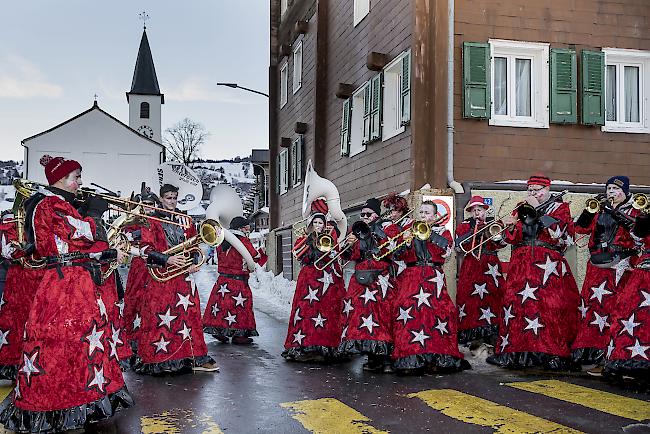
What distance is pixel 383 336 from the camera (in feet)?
28.0

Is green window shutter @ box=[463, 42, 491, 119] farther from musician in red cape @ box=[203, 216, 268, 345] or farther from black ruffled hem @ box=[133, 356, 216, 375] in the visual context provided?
black ruffled hem @ box=[133, 356, 216, 375]

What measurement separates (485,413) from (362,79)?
11.5 metres

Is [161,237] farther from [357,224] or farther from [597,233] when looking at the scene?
[597,233]

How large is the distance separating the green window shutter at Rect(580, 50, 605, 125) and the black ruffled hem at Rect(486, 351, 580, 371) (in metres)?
6.55

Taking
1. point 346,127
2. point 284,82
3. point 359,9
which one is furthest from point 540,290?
point 284,82

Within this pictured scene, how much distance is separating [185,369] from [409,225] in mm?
3010

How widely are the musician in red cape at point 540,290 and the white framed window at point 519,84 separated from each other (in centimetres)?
530

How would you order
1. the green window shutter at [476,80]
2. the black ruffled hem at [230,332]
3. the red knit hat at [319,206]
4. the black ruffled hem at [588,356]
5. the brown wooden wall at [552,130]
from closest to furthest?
the black ruffled hem at [588,356], the red knit hat at [319,206], the black ruffled hem at [230,332], the green window shutter at [476,80], the brown wooden wall at [552,130]

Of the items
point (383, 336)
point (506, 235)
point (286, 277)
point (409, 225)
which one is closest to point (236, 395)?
point (383, 336)

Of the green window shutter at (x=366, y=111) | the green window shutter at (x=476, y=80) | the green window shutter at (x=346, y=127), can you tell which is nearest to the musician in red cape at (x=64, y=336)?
the green window shutter at (x=476, y=80)

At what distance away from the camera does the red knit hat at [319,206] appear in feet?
31.7

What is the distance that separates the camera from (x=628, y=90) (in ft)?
46.4

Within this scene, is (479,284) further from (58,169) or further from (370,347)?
(58,169)

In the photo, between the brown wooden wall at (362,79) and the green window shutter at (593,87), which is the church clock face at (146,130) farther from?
the green window shutter at (593,87)
